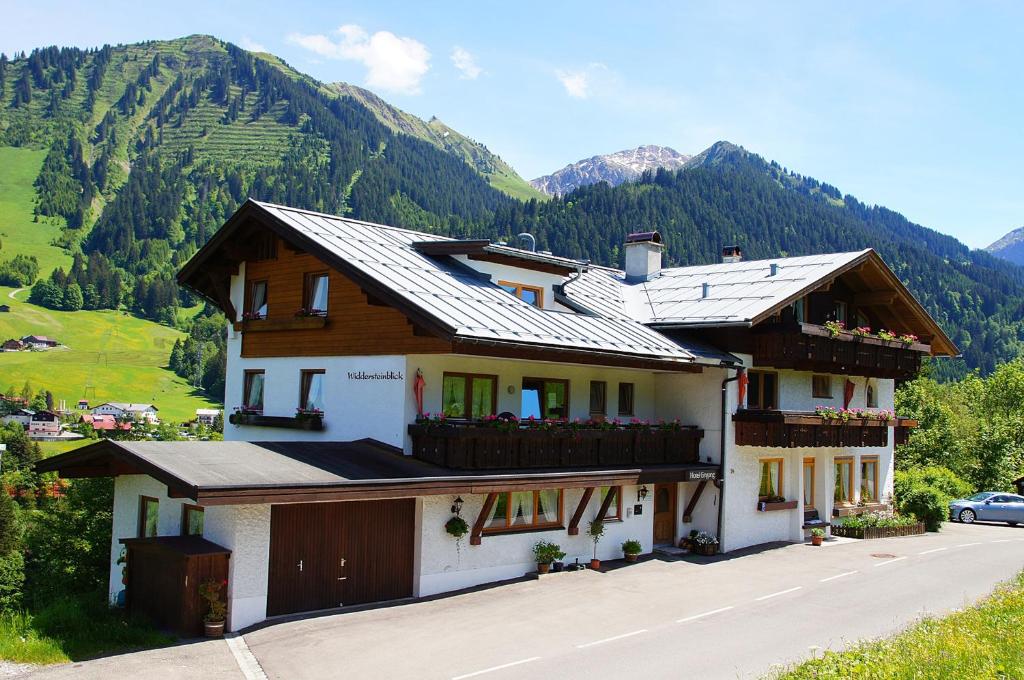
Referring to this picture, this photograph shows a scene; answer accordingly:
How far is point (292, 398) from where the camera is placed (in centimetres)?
2450

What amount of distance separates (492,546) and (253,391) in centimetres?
918

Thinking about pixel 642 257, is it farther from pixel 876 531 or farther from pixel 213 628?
pixel 213 628

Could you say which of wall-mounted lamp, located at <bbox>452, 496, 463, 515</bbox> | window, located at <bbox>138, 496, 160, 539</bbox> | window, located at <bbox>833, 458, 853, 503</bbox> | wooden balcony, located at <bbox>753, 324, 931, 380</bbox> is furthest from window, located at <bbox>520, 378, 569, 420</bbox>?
window, located at <bbox>833, 458, 853, 503</bbox>

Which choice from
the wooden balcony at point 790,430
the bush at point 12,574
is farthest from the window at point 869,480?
the bush at point 12,574

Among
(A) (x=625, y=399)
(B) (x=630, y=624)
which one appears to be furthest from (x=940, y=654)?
(A) (x=625, y=399)


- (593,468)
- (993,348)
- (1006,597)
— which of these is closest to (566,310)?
(593,468)

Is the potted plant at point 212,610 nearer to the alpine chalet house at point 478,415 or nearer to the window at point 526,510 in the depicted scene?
the alpine chalet house at point 478,415

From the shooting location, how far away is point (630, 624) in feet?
58.3

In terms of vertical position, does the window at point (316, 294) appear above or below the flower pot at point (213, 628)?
above

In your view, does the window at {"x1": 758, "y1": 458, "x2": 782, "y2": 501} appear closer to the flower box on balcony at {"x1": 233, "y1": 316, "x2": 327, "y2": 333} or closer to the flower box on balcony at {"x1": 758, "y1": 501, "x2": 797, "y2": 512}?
the flower box on balcony at {"x1": 758, "y1": 501, "x2": 797, "y2": 512}

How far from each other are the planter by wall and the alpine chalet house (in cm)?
85

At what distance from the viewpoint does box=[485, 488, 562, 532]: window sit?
21.7 metres

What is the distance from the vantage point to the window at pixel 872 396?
3503cm

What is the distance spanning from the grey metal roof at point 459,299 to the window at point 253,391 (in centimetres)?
482
